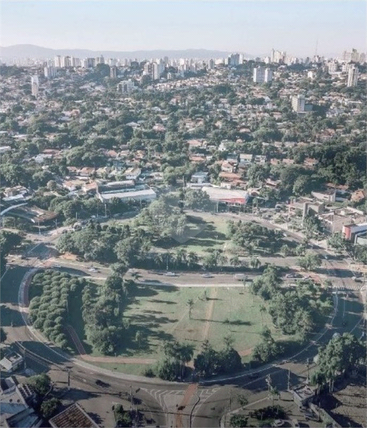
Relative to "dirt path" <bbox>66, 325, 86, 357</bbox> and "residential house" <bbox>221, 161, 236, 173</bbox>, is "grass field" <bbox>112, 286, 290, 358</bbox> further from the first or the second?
"residential house" <bbox>221, 161, 236, 173</bbox>

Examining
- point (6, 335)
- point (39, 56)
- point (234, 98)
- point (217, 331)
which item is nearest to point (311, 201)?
point (217, 331)

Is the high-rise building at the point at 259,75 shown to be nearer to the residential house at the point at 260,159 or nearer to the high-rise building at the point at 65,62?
the residential house at the point at 260,159

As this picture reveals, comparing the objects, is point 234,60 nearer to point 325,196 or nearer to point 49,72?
point 49,72

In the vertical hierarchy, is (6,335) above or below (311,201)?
below

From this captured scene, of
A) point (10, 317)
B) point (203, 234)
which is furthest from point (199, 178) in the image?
point (10, 317)

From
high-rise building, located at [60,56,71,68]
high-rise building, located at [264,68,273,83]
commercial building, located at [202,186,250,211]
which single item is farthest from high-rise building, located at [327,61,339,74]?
commercial building, located at [202,186,250,211]

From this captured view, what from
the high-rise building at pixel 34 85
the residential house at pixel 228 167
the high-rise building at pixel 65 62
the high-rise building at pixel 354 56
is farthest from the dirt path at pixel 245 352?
the high-rise building at pixel 65 62

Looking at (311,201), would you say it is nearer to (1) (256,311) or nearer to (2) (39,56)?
(1) (256,311)
